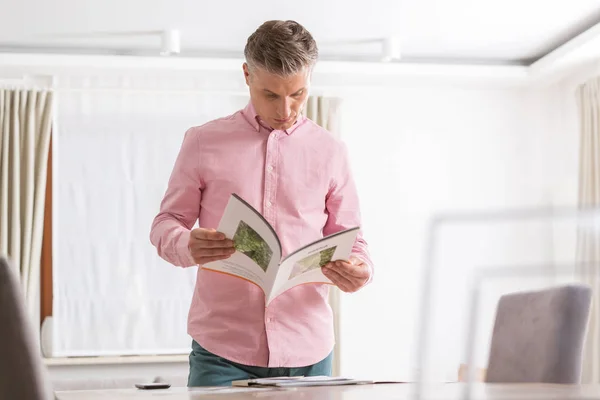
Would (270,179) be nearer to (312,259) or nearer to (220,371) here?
(312,259)

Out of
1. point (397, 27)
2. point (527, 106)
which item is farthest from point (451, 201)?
point (397, 27)

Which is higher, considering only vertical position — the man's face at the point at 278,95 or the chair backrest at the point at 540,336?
the man's face at the point at 278,95

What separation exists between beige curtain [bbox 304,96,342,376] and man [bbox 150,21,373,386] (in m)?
3.20

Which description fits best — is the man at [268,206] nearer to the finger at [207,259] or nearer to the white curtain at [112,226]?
the finger at [207,259]

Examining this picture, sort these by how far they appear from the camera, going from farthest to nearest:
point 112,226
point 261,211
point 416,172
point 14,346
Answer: point 416,172 → point 112,226 → point 261,211 → point 14,346

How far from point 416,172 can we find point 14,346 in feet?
15.5

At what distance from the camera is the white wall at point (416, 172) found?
5.25 metres

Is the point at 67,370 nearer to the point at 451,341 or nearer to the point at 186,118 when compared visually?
the point at 186,118

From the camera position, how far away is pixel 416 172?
539 centimetres

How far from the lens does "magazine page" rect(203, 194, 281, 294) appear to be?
5.05ft

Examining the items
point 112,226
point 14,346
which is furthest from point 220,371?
point 112,226

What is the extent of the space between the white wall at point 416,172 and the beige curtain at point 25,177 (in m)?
1.93

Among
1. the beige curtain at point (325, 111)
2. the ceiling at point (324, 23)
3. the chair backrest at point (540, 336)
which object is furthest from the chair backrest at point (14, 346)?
the beige curtain at point (325, 111)

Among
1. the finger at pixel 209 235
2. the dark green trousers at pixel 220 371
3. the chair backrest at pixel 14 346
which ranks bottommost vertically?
the dark green trousers at pixel 220 371
